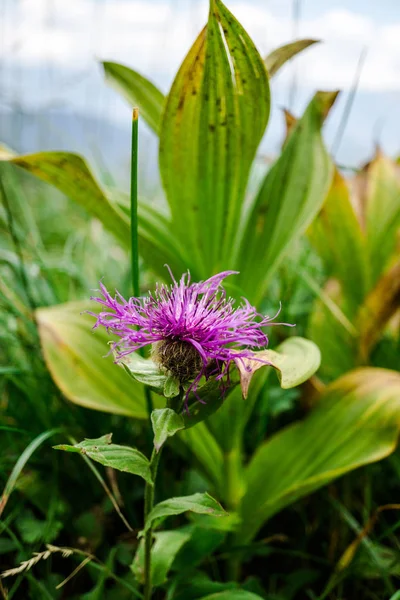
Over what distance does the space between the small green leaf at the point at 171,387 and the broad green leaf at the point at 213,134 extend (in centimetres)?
41

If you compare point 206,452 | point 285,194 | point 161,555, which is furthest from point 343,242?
point 161,555

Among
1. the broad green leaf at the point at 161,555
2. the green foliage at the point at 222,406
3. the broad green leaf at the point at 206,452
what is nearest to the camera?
the broad green leaf at the point at 161,555

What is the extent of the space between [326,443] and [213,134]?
1.83ft

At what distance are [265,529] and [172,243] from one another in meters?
0.60

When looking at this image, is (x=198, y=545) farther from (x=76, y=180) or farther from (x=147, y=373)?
→ (x=76, y=180)

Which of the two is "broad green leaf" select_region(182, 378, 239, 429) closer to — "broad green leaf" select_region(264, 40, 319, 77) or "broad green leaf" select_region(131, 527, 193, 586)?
"broad green leaf" select_region(131, 527, 193, 586)

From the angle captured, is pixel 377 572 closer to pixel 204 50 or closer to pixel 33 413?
pixel 33 413

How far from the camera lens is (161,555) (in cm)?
70

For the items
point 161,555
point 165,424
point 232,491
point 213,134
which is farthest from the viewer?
point 232,491

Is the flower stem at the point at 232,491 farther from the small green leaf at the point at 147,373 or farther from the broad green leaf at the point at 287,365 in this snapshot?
the small green leaf at the point at 147,373

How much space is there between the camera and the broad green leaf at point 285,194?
3.07ft

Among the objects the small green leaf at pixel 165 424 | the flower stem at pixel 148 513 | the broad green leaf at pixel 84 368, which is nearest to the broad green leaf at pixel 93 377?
the broad green leaf at pixel 84 368

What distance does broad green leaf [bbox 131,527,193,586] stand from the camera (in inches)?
26.8

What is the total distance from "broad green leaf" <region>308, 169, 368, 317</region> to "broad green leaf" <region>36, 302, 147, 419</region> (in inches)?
22.4
